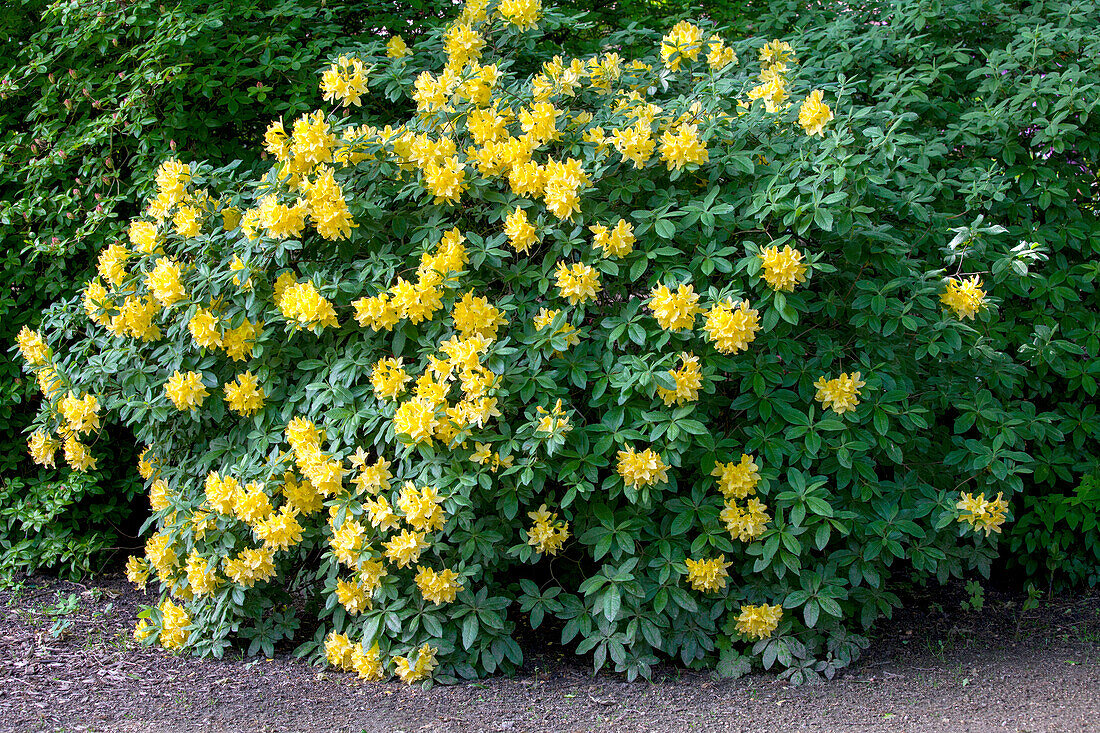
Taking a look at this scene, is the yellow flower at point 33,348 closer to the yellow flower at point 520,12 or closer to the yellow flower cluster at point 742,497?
the yellow flower at point 520,12

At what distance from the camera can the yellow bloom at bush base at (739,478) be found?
9.59 feet

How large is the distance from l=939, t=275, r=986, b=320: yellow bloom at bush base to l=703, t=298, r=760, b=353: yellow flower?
0.72m

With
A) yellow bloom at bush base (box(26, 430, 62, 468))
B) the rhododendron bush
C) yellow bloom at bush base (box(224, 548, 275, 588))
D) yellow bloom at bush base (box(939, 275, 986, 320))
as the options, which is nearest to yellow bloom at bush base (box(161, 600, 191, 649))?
the rhododendron bush

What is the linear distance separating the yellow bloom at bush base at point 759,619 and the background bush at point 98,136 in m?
2.66

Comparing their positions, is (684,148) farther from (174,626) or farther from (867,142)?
(174,626)

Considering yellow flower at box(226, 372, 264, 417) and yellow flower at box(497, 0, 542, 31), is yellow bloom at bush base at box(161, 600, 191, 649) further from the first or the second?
yellow flower at box(497, 0, 542, 31)

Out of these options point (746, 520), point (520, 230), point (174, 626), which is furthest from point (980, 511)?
point (174, 626)

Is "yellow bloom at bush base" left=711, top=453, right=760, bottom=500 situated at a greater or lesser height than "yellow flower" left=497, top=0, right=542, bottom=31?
lesser

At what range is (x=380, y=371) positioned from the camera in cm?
302

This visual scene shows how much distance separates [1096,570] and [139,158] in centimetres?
420

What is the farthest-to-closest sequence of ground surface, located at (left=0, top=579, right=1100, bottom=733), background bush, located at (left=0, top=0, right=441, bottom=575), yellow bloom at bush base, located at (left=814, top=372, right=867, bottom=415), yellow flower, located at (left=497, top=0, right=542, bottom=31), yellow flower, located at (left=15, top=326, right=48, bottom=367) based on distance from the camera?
background bush, located at (left=0, top=0, right=441, bottom=575)
yellow flower, located at (left=497, top=0, right=542, bottom=31)
yellow flower, located at (left=15, top=326, right=48, bottom=367)
yellow bloom at bush base, located at (left=814, top=372, right=867, bottom=415)
ground surface, located at (left=0, top=579, right=1100, bottom=733)

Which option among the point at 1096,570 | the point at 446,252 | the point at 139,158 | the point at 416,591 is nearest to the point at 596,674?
the point at 416,591

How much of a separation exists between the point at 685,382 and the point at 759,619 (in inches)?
30.6

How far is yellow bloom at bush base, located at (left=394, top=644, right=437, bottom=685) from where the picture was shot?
2949mm
